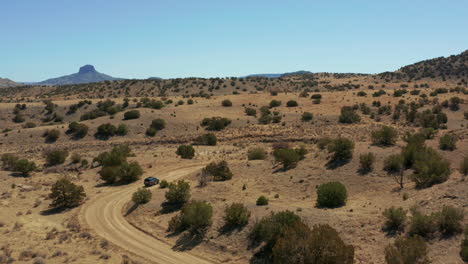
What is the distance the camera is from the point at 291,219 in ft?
69.7

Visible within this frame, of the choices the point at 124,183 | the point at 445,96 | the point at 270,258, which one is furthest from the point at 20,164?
the point at 445,96

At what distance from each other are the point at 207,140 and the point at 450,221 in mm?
42728

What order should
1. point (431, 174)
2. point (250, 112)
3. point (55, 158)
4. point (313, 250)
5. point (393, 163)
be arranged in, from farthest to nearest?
point (250, 112)
point (55, 158)
point (393, 163)
point (431, 174)
point (313, 250)

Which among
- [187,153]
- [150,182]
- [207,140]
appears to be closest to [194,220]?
[150,182]

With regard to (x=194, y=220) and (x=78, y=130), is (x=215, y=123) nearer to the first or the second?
(x=78, y=130)

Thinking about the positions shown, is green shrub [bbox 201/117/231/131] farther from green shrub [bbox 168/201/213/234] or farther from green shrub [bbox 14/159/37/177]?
green shrub [bbox 168/201/213/234]

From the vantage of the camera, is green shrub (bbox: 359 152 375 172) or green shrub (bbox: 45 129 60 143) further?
green shrub (bbox: 45 129 60 143)

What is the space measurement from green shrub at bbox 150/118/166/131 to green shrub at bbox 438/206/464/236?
55722 mm

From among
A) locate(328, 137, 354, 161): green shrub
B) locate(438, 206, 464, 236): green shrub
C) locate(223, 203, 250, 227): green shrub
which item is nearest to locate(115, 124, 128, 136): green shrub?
locate(328, 137, 354, 161): green shrub

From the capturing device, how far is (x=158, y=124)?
224 ft

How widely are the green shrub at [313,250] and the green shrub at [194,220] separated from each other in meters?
7.93

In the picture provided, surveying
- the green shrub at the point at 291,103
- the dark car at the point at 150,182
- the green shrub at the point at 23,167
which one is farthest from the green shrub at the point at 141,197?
the green shrub at the point at 291,103

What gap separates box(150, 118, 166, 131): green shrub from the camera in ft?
224

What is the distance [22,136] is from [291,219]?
206 ft
